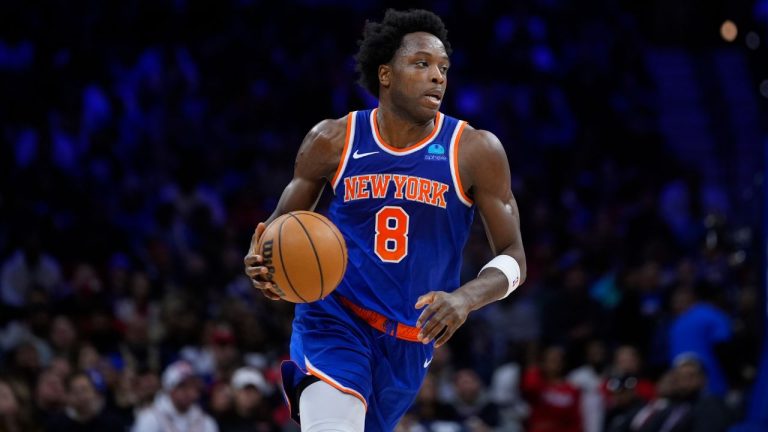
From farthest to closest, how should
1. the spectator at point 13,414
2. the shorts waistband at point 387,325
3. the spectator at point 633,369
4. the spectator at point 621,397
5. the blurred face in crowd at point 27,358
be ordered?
the spectator at point 633,369 → the spectator at point 621,397 → the blurred face in crowd at point 27,358 → the spectator at point 13,414 → the shorts waistband at point 387,325

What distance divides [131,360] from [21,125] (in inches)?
167

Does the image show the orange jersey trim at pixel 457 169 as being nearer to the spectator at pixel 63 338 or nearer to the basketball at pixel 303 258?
the basketball at pixel 303 258

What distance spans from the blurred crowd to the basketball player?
492cm

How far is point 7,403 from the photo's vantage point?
31.8ft

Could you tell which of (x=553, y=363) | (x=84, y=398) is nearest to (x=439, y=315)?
(x=84, y=398)

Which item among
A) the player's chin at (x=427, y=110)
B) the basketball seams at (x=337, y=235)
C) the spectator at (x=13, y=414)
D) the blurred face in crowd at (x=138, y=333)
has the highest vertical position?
the player's chin at (x=427, y=110)

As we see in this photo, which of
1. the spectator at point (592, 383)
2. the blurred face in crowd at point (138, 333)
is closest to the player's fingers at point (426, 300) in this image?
the spectator at point (592, 383)

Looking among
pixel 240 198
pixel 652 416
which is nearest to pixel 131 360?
pixel 240 198

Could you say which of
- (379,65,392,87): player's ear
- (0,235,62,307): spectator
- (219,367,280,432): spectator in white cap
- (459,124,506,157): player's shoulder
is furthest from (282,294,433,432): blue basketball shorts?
(0,235,62,307): spectator

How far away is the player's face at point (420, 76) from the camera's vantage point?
5535 mm

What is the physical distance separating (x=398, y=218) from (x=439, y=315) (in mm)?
834

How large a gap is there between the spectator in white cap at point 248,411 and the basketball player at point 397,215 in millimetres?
5038

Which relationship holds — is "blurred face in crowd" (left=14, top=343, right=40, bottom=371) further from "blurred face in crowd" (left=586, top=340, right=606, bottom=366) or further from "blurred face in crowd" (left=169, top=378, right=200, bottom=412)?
"blurred face in crowd" (left=586, top=340, right=606, bottom=366)

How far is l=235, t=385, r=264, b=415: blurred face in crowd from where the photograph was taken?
1052cm
